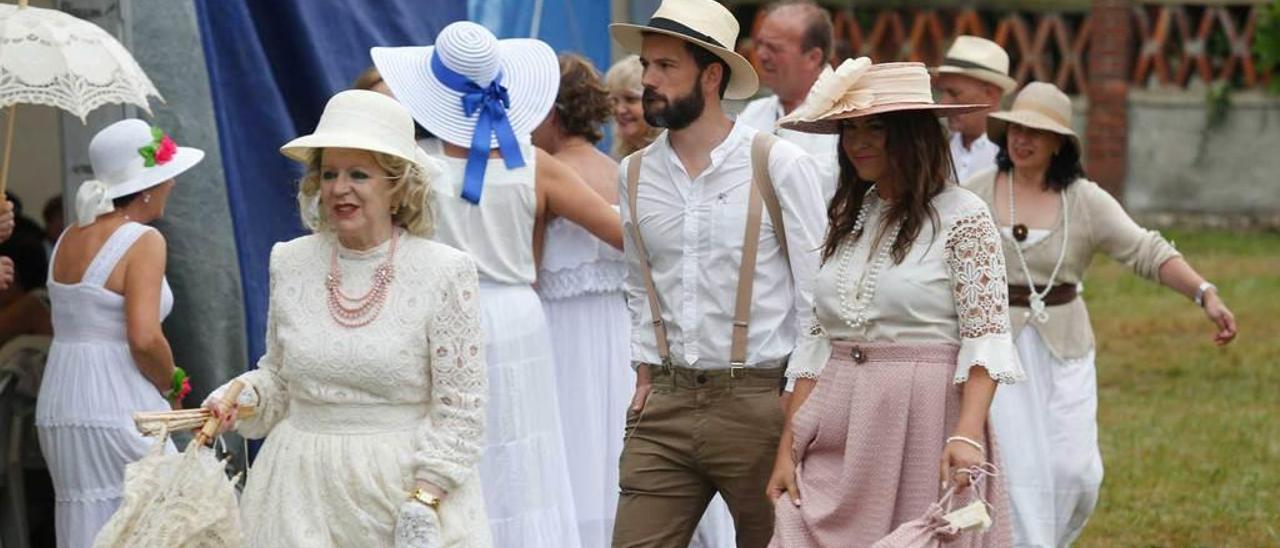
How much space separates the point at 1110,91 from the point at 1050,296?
15657 millimetres

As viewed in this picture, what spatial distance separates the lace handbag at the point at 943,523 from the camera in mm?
4934

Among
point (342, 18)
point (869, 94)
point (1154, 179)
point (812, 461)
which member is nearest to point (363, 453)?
point (812, 461)

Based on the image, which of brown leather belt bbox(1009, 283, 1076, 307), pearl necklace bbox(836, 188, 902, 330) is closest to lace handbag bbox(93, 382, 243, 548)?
pearl necklace bbox(836, 188, 902, 330)

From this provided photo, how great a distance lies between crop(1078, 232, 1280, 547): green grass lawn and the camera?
30.9 ft

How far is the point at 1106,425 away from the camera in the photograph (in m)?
12.1

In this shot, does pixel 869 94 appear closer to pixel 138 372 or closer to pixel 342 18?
pixel 138 372

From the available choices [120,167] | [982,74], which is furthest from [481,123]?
[982,74]

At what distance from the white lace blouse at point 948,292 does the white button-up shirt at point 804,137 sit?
2453 mm

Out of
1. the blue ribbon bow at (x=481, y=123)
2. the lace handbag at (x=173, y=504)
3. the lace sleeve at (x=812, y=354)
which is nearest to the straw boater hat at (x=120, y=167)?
the blue ribbon bow at (x=481, y=123)

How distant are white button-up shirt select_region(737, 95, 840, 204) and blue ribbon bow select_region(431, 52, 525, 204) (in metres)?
1.19

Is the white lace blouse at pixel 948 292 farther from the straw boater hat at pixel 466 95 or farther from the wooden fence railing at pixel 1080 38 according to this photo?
the wooden fence railing at pixel 1080 38

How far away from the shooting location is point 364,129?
520 cm

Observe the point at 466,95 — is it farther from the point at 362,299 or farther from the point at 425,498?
the point at 425,498

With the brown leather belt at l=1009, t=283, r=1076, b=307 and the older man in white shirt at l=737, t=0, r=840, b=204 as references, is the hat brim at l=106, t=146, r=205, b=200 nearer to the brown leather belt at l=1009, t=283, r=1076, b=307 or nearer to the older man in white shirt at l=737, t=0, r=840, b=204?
the older man in white shirt at l=737, t=0, r=840, b=204
